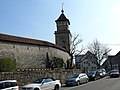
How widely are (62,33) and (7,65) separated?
40.1 meters

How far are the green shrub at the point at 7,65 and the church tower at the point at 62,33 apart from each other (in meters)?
37.1

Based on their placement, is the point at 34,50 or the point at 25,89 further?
the point at 34,50

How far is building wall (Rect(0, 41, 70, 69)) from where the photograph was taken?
34.2 metres

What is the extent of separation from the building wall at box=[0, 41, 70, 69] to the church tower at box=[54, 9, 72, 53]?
22.3 meters

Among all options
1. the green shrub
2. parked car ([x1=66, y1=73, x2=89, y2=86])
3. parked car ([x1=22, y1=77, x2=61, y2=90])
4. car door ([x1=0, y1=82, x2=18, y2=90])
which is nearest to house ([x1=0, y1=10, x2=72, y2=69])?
the green shrub

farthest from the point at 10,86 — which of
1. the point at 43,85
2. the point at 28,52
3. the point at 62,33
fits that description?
the point at 62,33

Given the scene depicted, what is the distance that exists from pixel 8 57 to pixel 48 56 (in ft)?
39.8

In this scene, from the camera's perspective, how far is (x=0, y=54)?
32.8 metres

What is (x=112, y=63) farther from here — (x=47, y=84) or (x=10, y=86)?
(x=10, y=86)

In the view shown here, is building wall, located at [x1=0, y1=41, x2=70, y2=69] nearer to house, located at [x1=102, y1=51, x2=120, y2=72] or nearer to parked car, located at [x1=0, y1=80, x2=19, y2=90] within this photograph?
parked car, located at [x1=0, y1=80, x2=19, y2=90]

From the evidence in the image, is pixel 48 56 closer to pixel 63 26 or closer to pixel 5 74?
pixel 5 74

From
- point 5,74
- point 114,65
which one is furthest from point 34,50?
point 114,65

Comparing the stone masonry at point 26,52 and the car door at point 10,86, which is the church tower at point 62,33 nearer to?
the stone masonry at point 26,52

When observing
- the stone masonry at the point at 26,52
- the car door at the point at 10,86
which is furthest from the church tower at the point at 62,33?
the car door at the point at 10,86
